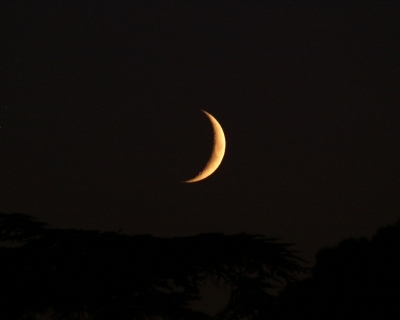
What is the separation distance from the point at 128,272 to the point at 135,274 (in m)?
0.04

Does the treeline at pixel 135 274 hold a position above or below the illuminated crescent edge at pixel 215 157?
below

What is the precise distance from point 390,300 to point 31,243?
789 centimetres

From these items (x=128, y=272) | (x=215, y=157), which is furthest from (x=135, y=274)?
(x=215, y=157)

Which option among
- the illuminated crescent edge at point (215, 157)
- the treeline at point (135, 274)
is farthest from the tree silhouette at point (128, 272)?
the illuminated crescent edge at point (215, 157)

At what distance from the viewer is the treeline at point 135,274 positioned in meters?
3.40

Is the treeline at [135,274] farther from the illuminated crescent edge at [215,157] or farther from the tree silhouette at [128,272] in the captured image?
the illuminated crescent edge at [215,157]

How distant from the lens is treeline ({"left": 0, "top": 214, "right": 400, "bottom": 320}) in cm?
340

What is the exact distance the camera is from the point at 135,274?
11.5ft

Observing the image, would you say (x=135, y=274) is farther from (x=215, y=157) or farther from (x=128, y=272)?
(x=215, y=157)

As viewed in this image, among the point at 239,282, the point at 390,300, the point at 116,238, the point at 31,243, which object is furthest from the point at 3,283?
the point at 390,300

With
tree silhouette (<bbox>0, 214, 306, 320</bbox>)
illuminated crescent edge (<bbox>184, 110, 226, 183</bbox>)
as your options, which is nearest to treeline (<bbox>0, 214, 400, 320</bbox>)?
tree silhouette (<bbox>0, 214, 306, 320</bbox>)

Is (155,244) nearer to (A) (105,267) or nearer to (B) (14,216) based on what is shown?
(A) (105,267)

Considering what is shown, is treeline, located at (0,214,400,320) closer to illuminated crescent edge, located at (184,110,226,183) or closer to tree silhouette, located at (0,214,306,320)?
tree silhouette, located at (0,214,306,320)

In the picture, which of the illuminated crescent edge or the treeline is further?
the illuminated crescent edge
